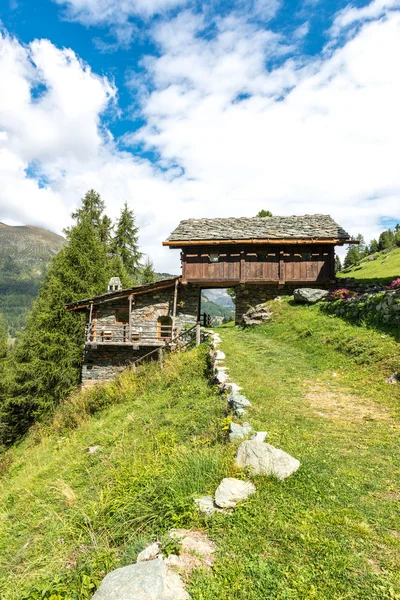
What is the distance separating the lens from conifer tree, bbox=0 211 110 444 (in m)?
21.3

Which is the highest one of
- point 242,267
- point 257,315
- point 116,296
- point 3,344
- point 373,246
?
point 373,246

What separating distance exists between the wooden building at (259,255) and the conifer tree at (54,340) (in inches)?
323

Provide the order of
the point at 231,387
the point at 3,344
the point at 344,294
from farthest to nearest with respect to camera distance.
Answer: the point at 3,344, the point at 344,294, the point at 231,387

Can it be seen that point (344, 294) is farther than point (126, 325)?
No

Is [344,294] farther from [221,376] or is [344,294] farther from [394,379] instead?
[221,376]

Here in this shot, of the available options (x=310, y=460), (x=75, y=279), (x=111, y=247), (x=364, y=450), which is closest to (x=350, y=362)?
(x=364, y=450)

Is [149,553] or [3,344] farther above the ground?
[149,553]

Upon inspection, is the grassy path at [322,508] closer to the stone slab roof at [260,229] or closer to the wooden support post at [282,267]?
the wooden support post at [282,267]

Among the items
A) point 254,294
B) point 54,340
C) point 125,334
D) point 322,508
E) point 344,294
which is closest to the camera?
point 322,508

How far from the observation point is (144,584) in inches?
106

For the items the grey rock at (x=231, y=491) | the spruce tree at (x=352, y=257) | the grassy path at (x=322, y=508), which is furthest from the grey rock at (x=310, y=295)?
the spruce tree at (x=352, y=257)

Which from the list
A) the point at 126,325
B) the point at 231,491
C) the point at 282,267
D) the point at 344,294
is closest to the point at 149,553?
the point at 231,491

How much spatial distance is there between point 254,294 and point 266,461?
16.6 meters

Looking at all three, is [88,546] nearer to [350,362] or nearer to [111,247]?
[350,362]
